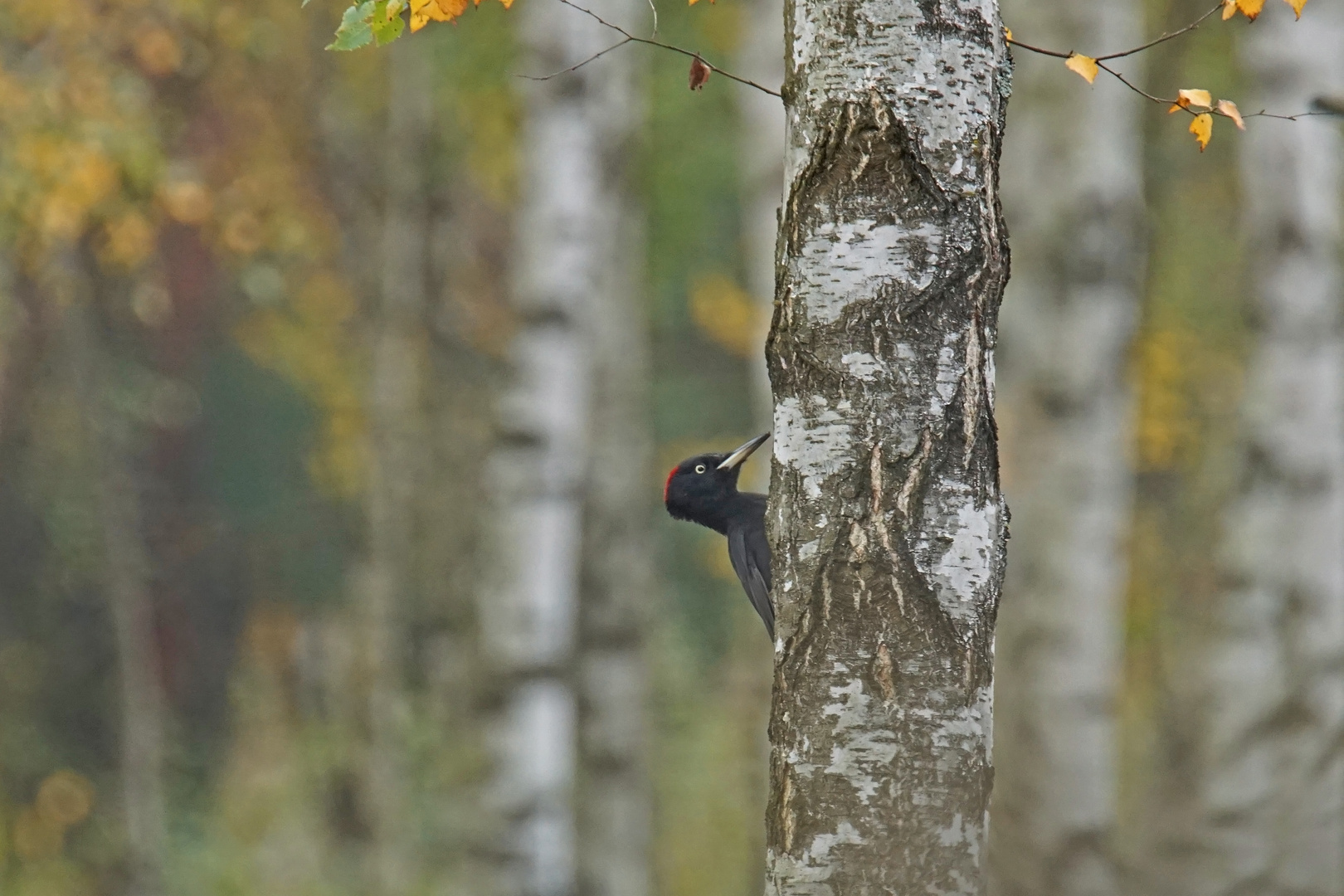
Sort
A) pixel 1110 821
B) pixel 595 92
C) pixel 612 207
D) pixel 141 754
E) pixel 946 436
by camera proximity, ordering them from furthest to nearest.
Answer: pixel 141 754 → pixel 612 207 → pixel 595 92 → pixel 1110 821 → pixel 946 436

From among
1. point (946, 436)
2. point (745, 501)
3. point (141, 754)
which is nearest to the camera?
point (946, 436)

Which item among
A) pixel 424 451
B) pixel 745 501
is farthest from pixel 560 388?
pixel 424 451

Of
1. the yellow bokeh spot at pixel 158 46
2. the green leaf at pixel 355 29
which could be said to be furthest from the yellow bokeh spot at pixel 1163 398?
the green leaf at pixel 355 29

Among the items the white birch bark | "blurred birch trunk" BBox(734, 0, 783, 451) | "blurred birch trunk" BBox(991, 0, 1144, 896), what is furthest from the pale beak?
the white birch bark

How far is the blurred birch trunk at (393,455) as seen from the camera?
10250 mm

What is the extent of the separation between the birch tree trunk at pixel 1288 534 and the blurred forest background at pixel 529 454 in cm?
2

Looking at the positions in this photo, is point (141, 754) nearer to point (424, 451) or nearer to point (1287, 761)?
point (424, 451)

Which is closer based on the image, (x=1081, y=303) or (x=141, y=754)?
(x=1081, y=303)

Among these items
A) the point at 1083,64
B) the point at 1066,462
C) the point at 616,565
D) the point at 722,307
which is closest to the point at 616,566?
the point at 616,565

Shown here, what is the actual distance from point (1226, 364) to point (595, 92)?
11312 millimetres

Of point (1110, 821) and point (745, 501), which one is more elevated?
point (745, 501)

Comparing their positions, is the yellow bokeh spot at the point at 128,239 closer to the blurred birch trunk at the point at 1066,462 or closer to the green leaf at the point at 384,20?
the blurred birch trunk at the point at 1066,462

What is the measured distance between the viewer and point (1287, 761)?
240 inches

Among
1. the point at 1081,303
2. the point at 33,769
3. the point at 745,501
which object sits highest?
the point at 1081,303
